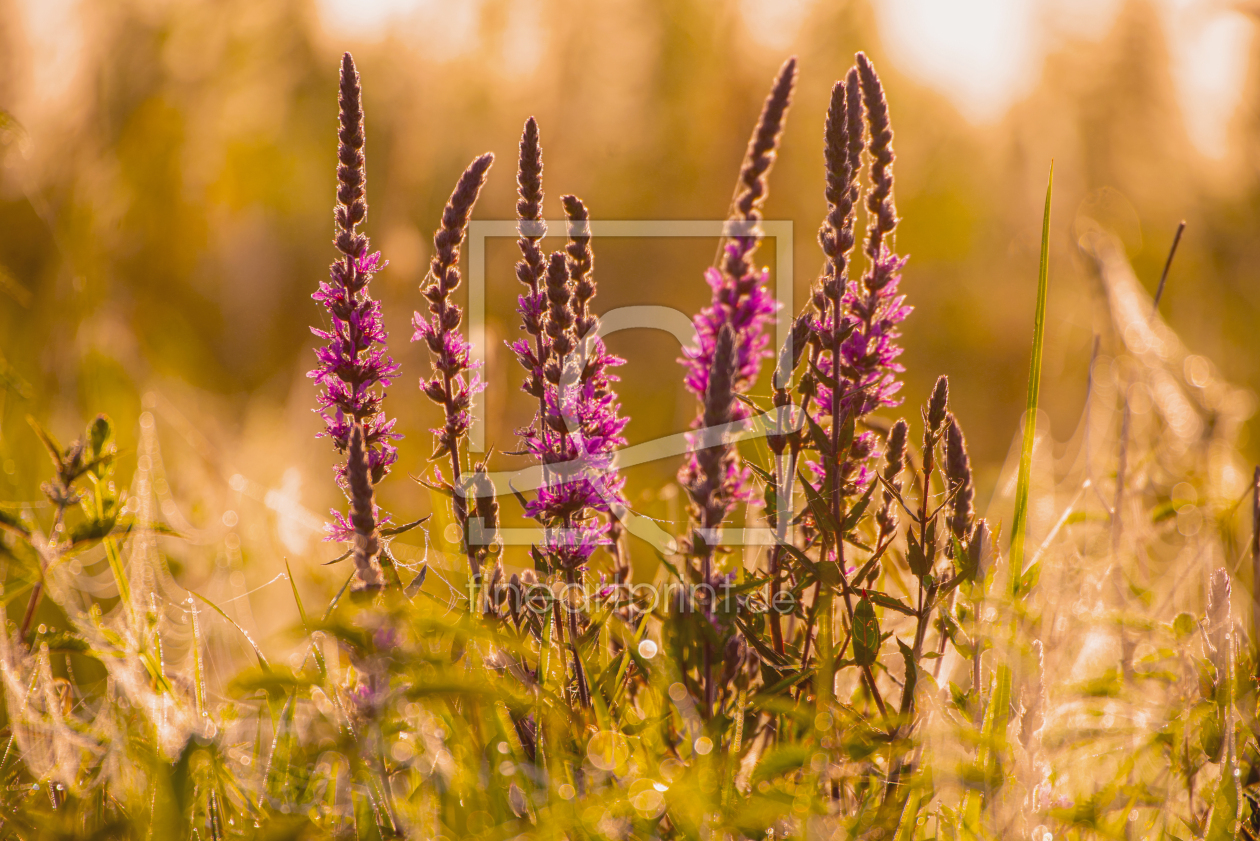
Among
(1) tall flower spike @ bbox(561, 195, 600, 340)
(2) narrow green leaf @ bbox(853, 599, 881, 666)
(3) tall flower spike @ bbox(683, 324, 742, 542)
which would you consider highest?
(1) tall flower spike @ bbox(561, 195, 600, 340)

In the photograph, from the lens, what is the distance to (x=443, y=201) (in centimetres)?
417

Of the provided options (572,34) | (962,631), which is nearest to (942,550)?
(962,631)

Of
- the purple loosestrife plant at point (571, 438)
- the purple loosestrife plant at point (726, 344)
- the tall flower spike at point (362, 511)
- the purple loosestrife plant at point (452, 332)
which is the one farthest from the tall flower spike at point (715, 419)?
the purple loosestrife plant at point (452, 332)

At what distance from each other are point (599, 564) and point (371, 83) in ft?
11.2

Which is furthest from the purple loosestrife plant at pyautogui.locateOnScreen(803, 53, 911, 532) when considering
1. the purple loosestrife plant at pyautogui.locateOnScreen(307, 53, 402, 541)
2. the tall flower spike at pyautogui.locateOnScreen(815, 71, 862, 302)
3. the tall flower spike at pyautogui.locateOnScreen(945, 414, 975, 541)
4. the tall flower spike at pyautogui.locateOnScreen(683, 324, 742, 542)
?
the purple loosestrife plant at pyautogui.locateOnScreen(307, 53, 402, 541)

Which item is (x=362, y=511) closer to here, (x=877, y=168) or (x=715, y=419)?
(x=715, y=419)

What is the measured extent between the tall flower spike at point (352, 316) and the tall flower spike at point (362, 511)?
0.41 metres

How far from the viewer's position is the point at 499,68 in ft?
14.7

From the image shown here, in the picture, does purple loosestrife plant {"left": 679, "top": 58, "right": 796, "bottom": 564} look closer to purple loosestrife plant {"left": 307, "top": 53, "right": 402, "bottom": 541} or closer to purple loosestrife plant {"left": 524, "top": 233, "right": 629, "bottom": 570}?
purple loosestrife plant {"left": 524, "top": 233, "right": 629, "bottom": 570}

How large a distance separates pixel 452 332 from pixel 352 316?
152 mm

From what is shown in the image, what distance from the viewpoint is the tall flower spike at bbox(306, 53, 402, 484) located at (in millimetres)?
1217

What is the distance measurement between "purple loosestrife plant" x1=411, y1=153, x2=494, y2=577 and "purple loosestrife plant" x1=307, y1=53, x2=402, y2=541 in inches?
3.0

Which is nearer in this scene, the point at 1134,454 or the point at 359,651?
the point at 359,651

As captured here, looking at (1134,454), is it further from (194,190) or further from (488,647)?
(194,190)
